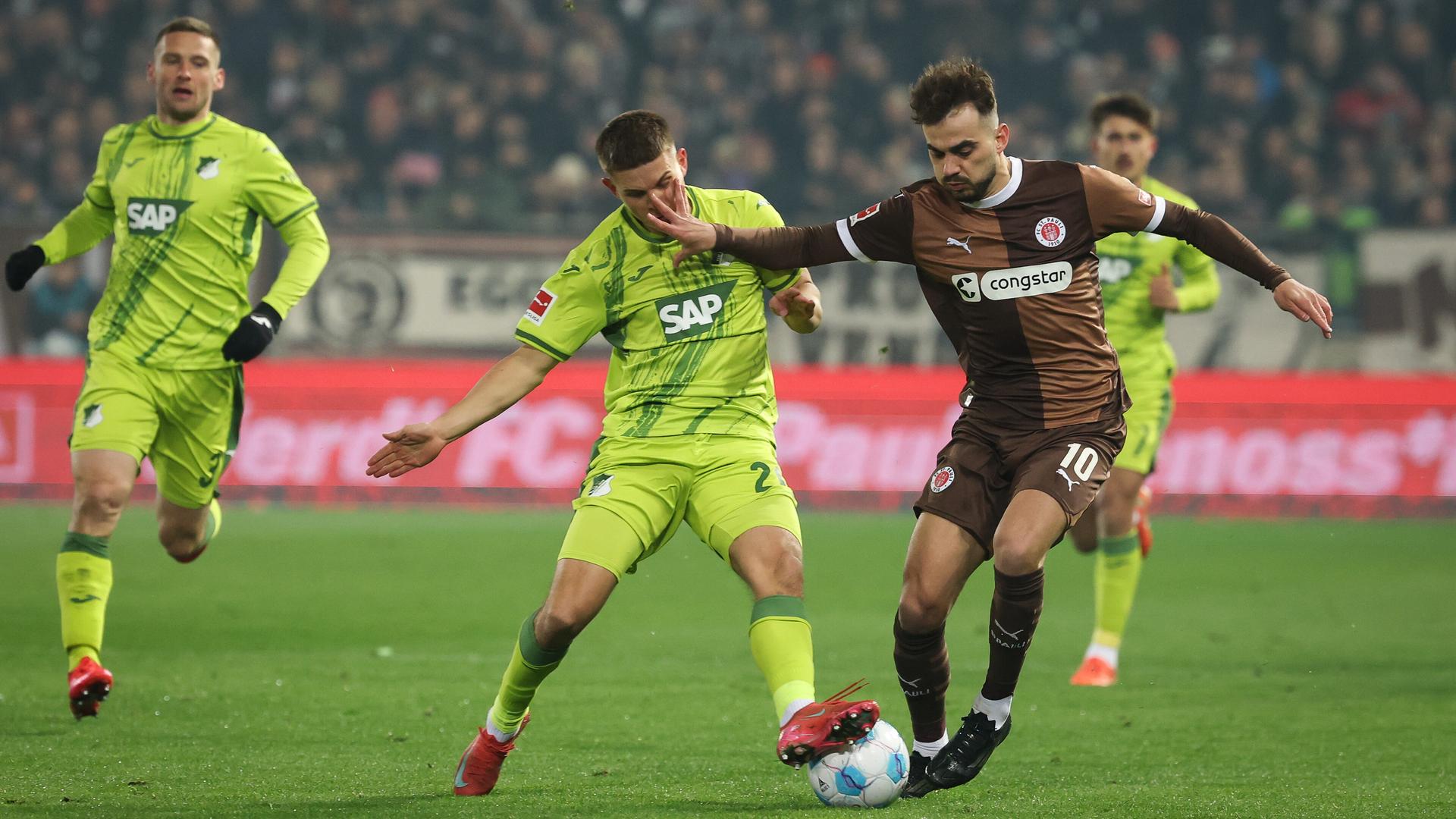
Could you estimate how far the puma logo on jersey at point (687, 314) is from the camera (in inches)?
213

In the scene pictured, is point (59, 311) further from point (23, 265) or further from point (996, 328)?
point (996, 328)

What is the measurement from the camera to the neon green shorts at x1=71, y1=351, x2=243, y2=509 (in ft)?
21.6

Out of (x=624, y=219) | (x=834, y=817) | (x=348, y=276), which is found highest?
(x=624, y=219)

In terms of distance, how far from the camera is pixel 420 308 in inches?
587

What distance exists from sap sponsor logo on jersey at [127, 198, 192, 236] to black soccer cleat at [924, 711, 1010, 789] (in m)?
3.61

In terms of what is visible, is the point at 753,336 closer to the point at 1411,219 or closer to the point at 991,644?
the point at 991,644

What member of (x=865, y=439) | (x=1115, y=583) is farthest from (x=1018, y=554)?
(x=865, y=439)

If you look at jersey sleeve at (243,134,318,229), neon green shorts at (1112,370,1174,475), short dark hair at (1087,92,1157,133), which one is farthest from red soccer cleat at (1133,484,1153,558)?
jersey sleeve at (243,134,318,229)

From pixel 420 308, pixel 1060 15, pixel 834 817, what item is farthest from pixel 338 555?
pixel 1060 15

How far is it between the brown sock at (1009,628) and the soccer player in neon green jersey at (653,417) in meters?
0.53

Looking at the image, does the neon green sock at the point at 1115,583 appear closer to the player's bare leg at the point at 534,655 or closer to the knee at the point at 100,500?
the player's bare leg at the point at 534,655

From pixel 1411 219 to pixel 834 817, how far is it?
13.6 m

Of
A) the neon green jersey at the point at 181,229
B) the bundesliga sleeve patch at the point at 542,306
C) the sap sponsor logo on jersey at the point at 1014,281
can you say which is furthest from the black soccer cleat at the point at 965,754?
the neon green jersey at the point at 181,229

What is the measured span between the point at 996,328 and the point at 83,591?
3.45m
